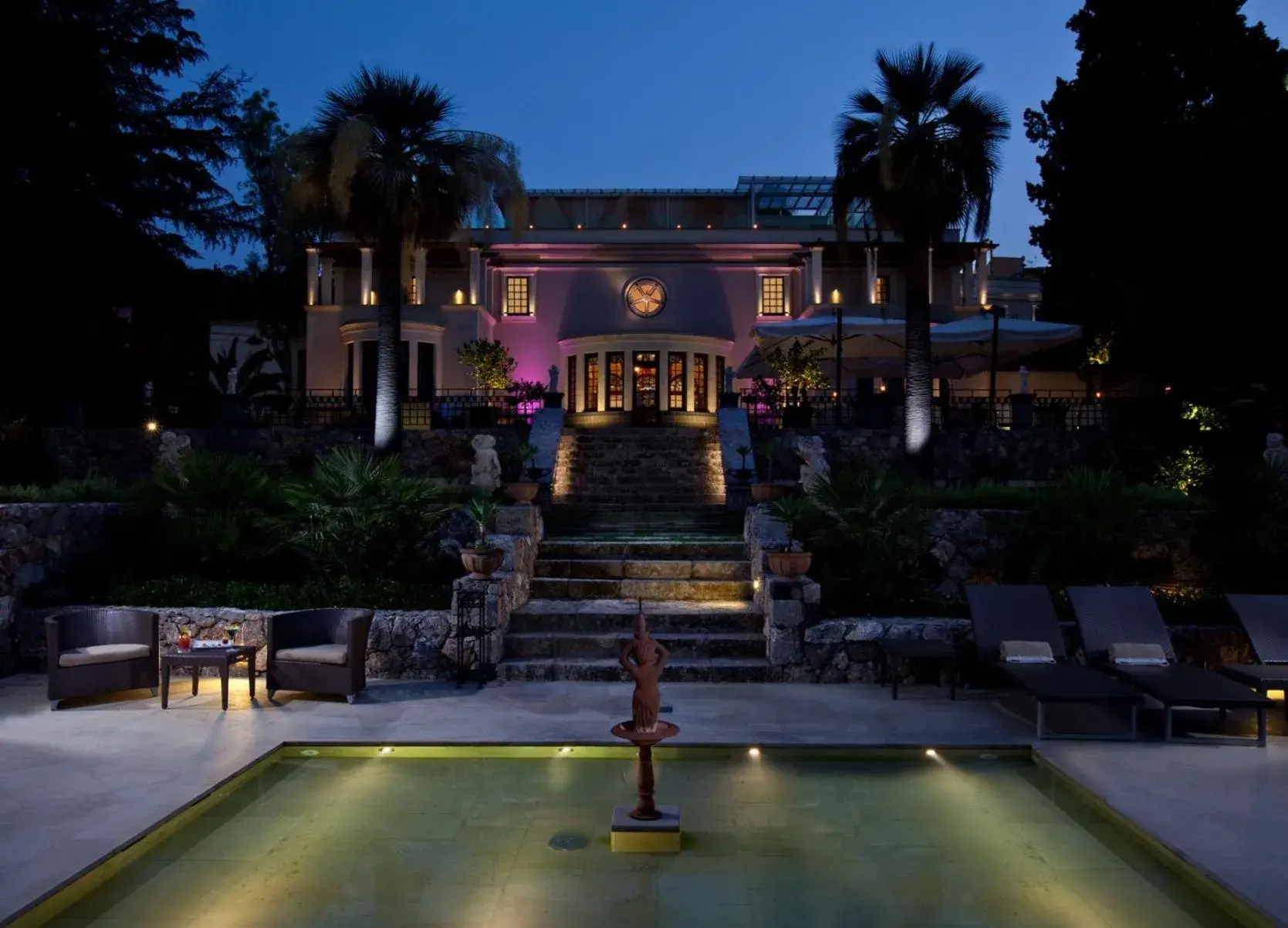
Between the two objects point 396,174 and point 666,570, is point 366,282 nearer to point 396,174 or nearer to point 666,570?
point 396,174

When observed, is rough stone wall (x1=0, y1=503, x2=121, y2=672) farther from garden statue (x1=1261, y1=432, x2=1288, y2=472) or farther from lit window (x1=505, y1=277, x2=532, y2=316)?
lit window (x1=505, y1=277, x2=532, y2=316)

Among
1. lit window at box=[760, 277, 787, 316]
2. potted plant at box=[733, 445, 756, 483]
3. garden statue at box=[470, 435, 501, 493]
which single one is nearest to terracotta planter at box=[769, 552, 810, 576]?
garden statue at box=[470, 435, 501, 493]

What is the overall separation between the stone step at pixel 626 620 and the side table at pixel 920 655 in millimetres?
1840

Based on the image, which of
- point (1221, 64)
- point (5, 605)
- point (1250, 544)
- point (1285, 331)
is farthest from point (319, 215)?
point (1221, 64)

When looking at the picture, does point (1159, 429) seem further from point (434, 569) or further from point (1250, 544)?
point (434, 569)

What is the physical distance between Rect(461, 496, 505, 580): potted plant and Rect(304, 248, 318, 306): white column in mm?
20811

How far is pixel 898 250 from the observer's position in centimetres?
2962

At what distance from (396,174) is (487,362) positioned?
30.7ft

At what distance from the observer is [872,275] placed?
2983 cm

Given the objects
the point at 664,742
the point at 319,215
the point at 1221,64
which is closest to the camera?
the point at 664,742

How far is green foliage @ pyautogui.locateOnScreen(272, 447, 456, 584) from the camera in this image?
11.7m

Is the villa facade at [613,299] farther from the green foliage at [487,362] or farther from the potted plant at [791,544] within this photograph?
the potted plant at [791,544]

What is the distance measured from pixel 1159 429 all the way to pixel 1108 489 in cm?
1065

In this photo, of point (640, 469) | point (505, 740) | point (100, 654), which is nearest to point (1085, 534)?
point (505, 740)
